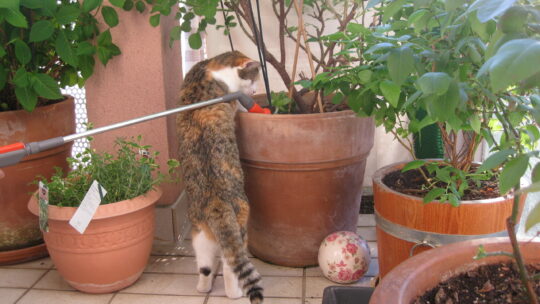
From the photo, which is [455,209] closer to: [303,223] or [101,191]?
[303,223]

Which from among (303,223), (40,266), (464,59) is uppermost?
(464,59)

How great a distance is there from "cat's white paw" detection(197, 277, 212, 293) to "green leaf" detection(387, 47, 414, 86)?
1230 mm

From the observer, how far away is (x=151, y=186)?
1.87 metres

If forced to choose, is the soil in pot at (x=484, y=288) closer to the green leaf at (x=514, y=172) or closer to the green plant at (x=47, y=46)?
the green leaf at (x=514, y=172)

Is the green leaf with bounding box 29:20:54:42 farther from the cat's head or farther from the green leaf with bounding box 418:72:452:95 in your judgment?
the green leaf with bounding box 418:72:452:95

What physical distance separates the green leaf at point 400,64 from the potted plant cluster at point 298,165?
0.97 m

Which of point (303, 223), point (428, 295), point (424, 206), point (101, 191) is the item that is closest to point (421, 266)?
point (428, 295)

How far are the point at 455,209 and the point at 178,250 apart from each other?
3.98 feet

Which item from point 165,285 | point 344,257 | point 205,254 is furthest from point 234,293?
point 344,257

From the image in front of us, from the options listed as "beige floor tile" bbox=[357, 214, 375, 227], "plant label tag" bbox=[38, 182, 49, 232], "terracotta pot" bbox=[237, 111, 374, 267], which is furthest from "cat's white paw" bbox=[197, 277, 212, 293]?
"beige floor tile" bbox=[357, 214, 375, 227]

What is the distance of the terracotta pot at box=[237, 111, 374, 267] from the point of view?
1799 millimetres

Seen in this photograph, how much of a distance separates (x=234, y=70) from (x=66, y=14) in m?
0.62

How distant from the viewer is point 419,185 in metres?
1.62

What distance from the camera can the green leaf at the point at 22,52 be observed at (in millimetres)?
1782
